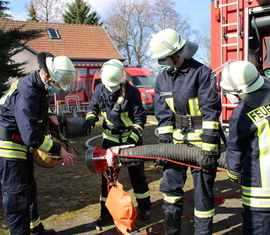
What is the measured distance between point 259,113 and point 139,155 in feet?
4.06

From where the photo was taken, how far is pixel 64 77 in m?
2.88

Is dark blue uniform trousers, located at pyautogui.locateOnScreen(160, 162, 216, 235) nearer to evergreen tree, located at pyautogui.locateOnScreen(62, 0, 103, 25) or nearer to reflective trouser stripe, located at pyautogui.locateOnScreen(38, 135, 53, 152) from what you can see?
reflective trouser stripe, located at pyautogui.locateOnScreen(38, 135, 53, 152)

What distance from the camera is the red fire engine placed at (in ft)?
18.6

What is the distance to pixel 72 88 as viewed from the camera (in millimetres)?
3482

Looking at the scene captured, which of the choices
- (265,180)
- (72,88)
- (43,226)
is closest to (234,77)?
(265,180)

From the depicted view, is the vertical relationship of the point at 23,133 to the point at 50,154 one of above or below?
above

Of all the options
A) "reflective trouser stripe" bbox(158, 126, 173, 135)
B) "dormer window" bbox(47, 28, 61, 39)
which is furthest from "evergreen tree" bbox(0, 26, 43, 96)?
"dormer window" bbox(47, 28, 61, 39)

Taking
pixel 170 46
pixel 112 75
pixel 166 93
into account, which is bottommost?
pixel 166 93

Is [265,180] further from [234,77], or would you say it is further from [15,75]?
[15,75]

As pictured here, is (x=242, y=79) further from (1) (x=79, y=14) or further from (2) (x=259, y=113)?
(1) (x=79, y=14)

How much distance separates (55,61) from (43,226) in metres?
1.88

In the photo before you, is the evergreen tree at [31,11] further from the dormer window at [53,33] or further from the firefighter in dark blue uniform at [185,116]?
the firefighter in dark blue uniform at [185,116]

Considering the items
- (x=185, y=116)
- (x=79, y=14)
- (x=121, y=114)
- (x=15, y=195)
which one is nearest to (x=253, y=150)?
(x=185, y=116)

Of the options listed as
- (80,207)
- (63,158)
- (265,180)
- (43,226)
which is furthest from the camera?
(80,207)
